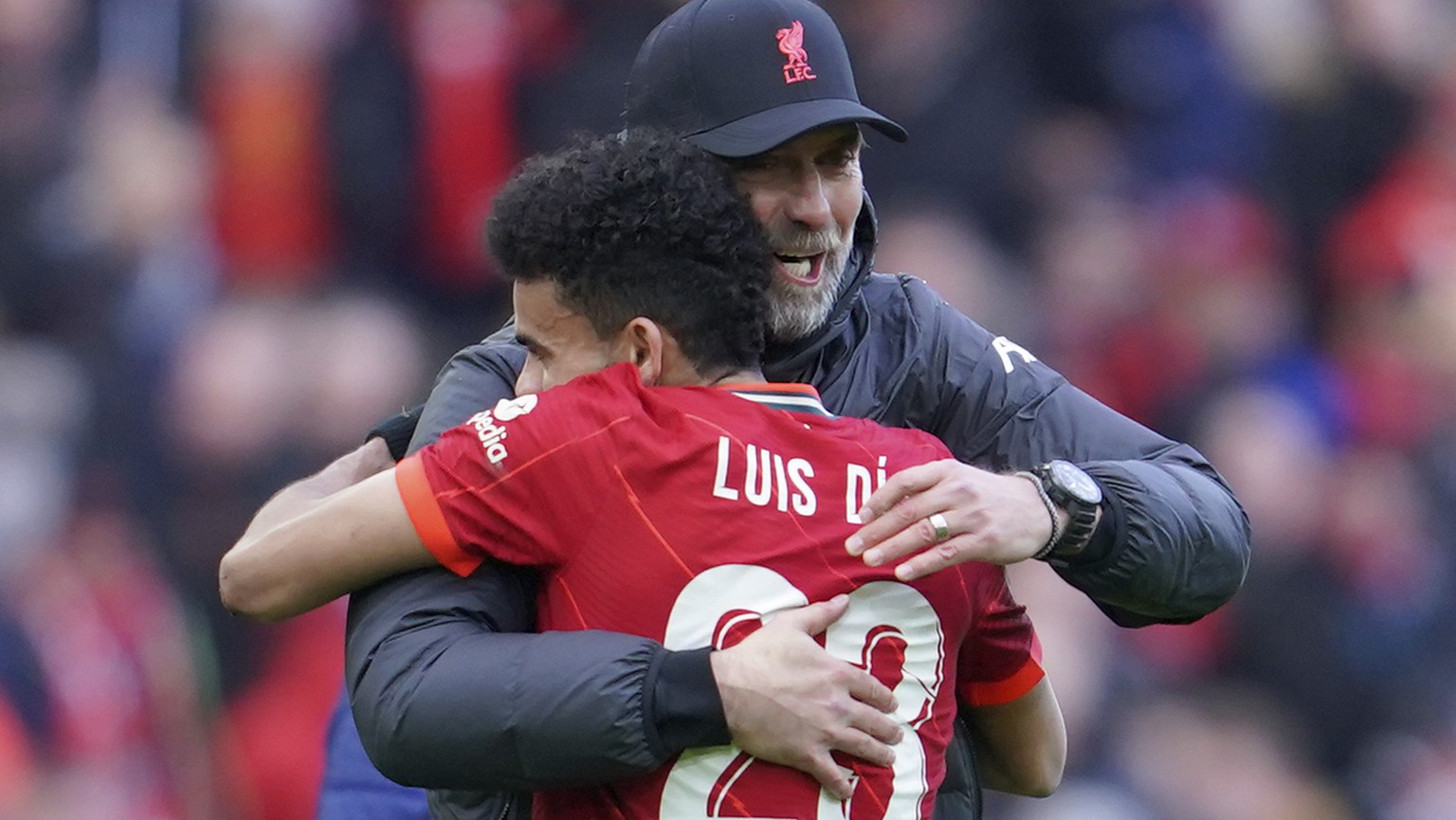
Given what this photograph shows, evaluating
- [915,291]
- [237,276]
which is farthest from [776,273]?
[237,276]

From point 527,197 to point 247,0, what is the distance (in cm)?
374

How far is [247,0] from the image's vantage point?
610 centimetres

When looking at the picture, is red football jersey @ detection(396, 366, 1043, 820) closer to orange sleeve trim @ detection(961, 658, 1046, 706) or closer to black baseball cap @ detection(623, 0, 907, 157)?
orange sleeve trim @ detection(961, 658, 1046, 706)

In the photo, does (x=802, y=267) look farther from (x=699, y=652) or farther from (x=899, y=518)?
(x=699, y=652)

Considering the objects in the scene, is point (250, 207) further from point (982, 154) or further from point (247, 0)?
point (982, 154)

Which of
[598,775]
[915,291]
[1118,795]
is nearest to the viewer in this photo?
[598,775]

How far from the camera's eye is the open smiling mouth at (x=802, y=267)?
9.50ft

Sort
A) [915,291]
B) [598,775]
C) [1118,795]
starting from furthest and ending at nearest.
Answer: [1118,795] → [915,291] → [598,775]

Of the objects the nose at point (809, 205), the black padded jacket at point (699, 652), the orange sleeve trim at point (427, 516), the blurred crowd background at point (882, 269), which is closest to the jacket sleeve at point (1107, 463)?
the black padded jacket at point (699, 652)

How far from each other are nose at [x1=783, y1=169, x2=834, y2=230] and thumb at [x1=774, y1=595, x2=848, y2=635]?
0.65 meters

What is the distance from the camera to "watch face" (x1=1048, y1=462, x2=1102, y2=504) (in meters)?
2.63

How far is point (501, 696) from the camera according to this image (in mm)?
2389

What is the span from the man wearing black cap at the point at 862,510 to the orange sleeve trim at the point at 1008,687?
0.08 m

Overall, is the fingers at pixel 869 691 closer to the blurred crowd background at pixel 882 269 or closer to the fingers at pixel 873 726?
the fingers at pixel 873 726
